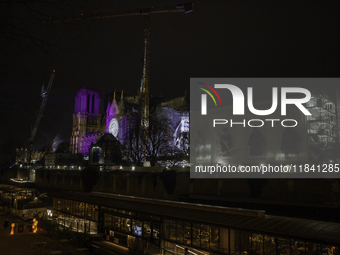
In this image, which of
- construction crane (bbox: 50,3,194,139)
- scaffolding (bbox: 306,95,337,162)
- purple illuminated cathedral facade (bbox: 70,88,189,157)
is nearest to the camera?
scaffolding (bbox: 306,95,337,162)

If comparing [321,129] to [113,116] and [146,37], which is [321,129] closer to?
[146,37]

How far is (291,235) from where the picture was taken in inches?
347

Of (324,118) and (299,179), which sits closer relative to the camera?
(299,179)

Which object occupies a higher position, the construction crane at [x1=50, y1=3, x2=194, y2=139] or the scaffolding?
the construction crane at [x1=50, y1=3, x2=194, y2=139]

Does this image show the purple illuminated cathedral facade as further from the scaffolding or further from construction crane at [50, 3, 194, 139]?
the scaffolding

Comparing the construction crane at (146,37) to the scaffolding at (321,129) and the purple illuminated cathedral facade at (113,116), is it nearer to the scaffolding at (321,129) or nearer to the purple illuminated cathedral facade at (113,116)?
the purple illuminated cathedral facade at (113,116)

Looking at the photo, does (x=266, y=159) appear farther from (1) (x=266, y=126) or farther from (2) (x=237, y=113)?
(2) (x=237, y=113)

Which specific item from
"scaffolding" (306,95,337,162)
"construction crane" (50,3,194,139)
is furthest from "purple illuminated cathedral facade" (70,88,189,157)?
"scaffolding" (306,95,337,162)

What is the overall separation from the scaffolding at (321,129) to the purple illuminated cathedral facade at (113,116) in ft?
74.0

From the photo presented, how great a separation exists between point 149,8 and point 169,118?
2531 centimetres

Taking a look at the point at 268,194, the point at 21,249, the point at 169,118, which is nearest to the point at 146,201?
the point at 21,249

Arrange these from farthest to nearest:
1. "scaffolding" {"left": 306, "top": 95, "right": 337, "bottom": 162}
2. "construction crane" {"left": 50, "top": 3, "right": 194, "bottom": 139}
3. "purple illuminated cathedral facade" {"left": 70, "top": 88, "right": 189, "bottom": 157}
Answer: "purple illuminated cathedral facade" {"left": 70, "top": 88, "right": 189, "bottom": 157} < "construction crane" {"left": 50, "top": 3, "right": 194, "bottom": 139} < "scaffolding" {"left": 306, "top": 95, "right": 337, "bottom": 162}

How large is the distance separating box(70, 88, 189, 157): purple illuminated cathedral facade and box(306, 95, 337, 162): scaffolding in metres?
22.6

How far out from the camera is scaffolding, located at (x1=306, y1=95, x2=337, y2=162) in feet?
130
